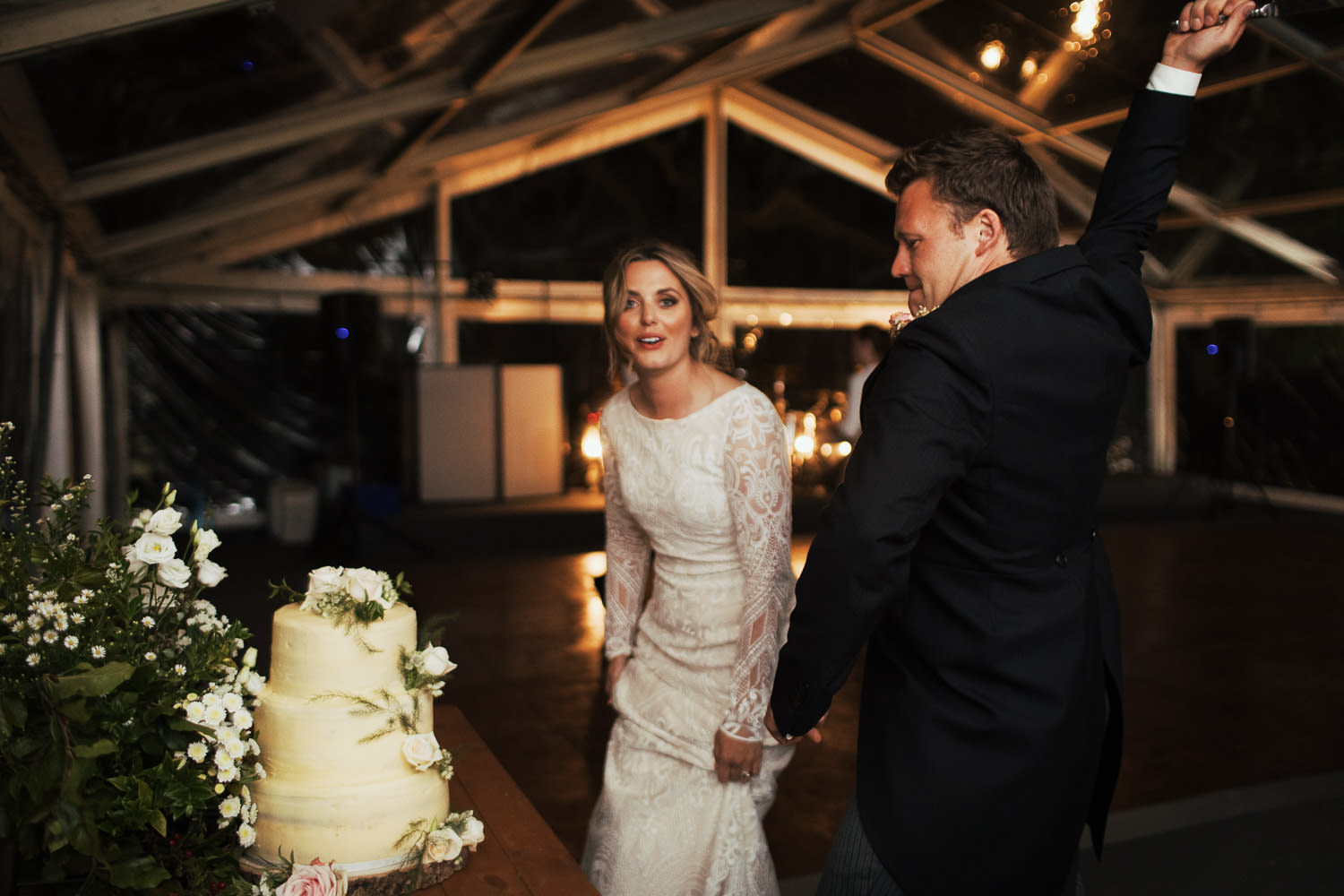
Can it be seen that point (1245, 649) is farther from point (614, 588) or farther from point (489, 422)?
point (489, 422)

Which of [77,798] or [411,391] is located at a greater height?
[411,391]

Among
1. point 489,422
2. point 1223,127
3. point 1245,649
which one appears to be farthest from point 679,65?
point 1245,649

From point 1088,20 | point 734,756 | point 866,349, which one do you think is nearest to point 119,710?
point 734,756

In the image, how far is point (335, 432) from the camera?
9.15m

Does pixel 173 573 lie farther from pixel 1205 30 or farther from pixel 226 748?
pixel 1205 30

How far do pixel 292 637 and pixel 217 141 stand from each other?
432cm

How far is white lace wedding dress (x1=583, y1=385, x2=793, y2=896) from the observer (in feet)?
6.51

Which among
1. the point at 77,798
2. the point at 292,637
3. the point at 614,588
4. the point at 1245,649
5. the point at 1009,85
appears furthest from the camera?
the point at 1009,85

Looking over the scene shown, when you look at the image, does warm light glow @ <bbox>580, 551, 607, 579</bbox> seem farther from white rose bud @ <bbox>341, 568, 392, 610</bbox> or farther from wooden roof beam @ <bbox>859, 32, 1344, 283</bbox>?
white rose bud @ <bbox>341, 568, 392, 610</bbox>

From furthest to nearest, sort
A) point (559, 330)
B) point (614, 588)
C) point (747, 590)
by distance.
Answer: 1. point (559, 330)
2. point (614, 588)
3. point (747, 590)

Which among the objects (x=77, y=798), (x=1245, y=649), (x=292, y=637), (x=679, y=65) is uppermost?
(x=679, y=65)

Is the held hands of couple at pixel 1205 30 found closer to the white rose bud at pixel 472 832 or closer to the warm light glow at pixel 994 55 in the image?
the white rose bud at pixel 472 832

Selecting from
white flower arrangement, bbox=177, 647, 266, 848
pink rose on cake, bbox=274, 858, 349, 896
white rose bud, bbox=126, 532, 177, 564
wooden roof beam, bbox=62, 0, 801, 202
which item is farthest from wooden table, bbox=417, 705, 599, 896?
wooden roof beam, bbox=62, 0, 801, 202

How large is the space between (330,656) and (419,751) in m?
0.18
